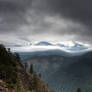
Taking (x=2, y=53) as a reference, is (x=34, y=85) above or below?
below

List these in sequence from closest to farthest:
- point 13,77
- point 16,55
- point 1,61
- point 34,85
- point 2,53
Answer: point 13,77 < point 1,61 < point 2,53 < point 34,85 < point 16,55

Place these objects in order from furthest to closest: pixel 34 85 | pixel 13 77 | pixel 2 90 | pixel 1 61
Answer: pixel 34 85 < pixel 1 61 < pixel 13 77 < pixel 2 90

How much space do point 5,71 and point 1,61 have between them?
8947 millimetres

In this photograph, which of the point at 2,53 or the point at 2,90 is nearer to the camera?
the point at 2,90

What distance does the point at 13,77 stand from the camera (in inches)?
1623

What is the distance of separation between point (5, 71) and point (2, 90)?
16.1 m

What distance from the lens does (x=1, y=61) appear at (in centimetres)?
4909

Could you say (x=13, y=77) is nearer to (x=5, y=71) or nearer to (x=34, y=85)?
(x=5, y=71)

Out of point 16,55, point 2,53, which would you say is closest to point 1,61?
point 2,53

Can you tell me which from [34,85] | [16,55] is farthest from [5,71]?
[16,55]

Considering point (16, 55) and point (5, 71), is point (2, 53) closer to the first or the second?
point (5, 71)

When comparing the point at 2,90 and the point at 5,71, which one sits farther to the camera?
the point at 5,71

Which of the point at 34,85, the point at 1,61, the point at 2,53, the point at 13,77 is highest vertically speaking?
the point at 2,53

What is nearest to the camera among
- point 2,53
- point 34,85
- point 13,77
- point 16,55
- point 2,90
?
point 2,90
